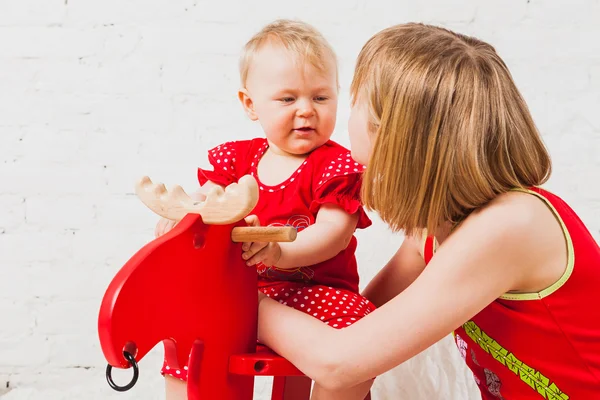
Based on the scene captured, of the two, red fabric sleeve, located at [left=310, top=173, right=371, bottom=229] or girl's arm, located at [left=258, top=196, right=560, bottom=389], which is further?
red fabric sleeve, located at [left=310, top=173, right=371, bottom=229]

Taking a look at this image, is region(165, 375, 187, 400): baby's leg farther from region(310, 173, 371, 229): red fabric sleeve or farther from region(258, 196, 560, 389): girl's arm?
region(310, 173, 371, 229): red fabric sleeve

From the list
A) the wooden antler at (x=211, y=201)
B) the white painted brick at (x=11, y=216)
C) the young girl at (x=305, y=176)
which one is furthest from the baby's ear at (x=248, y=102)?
the white painted brick at (x=11, y=216)

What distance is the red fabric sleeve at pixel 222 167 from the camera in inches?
53.2

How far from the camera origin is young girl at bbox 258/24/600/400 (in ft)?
3.28

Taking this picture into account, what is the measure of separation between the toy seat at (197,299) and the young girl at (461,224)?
66 mm

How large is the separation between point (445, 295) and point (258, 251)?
0.84 ft

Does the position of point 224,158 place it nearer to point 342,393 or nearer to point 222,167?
point 222,167

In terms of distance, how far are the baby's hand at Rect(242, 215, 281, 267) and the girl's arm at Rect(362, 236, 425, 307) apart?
377 mm

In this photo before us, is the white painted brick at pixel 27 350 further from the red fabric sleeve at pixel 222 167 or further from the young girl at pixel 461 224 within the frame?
the young girl at pixel 461 224

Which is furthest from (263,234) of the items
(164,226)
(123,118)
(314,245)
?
(123,118)

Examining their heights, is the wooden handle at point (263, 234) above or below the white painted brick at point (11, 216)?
above

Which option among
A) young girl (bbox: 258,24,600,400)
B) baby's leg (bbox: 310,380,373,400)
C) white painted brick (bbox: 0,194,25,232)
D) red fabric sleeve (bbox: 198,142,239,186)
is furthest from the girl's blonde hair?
white painted brick (bbox: 0,194,25,232)

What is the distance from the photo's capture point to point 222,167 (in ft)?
4.45

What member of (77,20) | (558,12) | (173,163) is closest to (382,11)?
(558,12)
